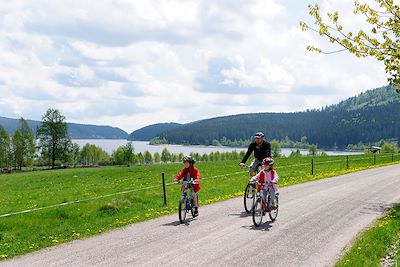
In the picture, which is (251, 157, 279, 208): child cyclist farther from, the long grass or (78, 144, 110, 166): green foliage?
(78, 144, 110, 166): green foliage

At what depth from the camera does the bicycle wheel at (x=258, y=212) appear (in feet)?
43.9

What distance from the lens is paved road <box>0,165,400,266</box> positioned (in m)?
10.1

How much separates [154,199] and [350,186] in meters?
11.8

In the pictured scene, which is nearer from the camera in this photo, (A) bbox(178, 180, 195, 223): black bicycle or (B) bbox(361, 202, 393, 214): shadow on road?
(A) bbox(178, 180, 195, 223): black bicycle

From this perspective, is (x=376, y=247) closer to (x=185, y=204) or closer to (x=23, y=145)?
(x=185, y=204)

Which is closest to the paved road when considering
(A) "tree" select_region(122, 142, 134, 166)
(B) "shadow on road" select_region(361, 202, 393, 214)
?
(B) "shadow on road" select_region(361, 202, 393, 214)

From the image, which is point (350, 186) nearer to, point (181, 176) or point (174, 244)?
point (181, 176)

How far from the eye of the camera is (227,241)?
11695mm

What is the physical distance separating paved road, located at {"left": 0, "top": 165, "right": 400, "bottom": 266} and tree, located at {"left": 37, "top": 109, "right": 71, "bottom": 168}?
264 ft

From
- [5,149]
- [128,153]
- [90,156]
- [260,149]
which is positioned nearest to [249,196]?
[260,149]

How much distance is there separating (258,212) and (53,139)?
85.3m

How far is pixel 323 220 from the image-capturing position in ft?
48.0

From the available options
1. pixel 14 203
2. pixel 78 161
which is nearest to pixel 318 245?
pixel 14 203

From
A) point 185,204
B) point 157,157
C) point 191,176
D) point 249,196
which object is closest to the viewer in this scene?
point 185,204
